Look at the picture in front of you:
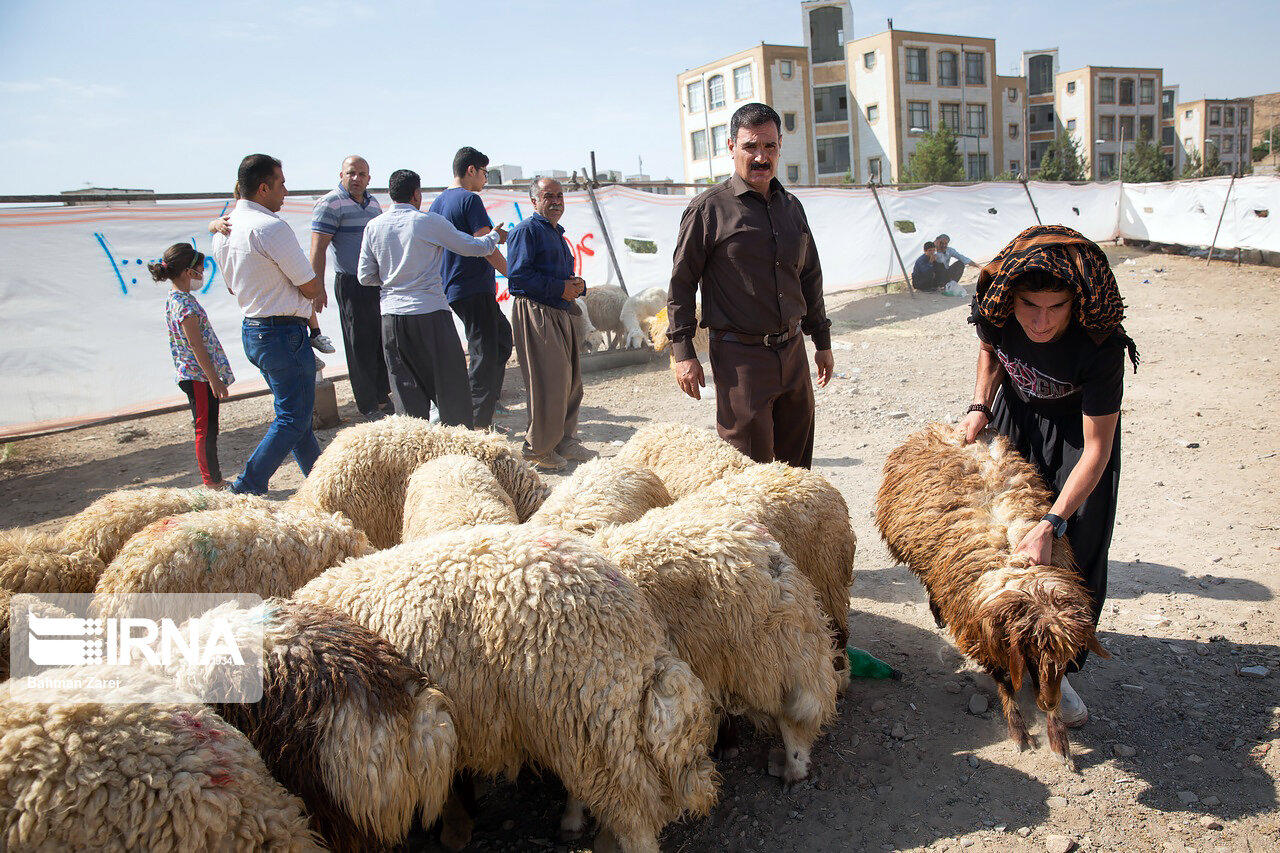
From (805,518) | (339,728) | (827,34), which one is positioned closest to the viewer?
(339,728)

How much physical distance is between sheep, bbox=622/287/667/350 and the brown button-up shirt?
21.6 feet

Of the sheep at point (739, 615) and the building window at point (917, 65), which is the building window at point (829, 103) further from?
the sheep at point (739, 615)

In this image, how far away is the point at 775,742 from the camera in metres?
2.87

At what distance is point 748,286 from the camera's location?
12.9 ft

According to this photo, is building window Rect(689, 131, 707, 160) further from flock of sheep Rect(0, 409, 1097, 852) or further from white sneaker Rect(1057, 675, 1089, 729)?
white sneaker Rect(1057, 675, 1089, 729)

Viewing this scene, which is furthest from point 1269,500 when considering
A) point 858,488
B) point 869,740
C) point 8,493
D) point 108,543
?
point 8,493

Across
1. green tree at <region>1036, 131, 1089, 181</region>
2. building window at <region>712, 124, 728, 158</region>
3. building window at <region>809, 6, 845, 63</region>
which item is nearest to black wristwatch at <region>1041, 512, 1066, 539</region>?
green tree at <region>1036, 131, 1089, 181</region>

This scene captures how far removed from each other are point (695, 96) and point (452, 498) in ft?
215

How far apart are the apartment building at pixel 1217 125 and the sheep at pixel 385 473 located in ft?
292

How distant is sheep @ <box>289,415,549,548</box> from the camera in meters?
3.70

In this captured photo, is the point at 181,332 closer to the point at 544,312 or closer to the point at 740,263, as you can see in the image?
the point at 544,312

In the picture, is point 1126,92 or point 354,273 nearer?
point 354,273

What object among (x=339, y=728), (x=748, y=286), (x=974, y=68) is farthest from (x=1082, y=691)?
(x=974, y=68)

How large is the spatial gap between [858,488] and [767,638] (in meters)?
3.36
